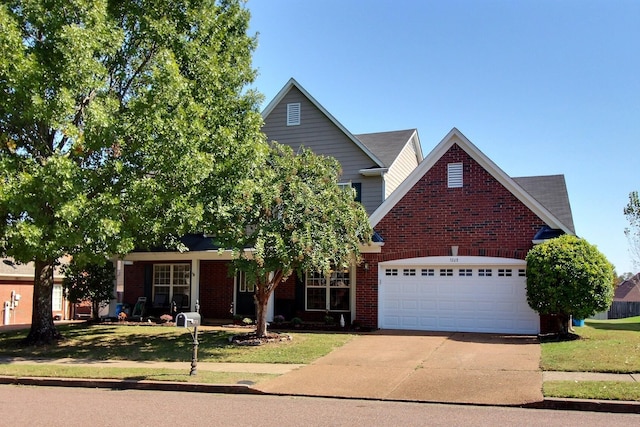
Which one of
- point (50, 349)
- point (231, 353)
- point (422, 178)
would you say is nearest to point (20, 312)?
point (50, 349)

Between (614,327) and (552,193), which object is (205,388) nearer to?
(552,193)

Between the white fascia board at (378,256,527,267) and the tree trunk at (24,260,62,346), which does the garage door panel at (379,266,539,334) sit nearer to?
the white fascia board at (378,256,527,267)

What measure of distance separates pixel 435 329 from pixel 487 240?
3.14 metres

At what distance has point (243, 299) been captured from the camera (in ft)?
73.4

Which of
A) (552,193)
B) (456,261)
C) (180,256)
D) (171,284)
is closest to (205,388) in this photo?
(456,261)

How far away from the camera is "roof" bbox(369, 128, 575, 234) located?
17469 millimetres

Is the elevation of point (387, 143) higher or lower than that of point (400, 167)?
higher

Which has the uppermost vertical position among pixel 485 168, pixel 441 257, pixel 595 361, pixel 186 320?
pixel 485 168

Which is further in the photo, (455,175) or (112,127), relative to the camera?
(455,175)

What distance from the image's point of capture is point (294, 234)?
14750mm

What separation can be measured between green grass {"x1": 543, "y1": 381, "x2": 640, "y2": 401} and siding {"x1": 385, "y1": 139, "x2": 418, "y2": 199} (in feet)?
42.4

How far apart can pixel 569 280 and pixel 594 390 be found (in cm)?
605

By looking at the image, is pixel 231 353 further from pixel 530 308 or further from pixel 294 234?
Answer: pixel 530 308

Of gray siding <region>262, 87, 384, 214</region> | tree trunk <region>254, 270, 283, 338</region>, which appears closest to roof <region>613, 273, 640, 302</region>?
gray siding <region>262, 87, 384, 214</region>
